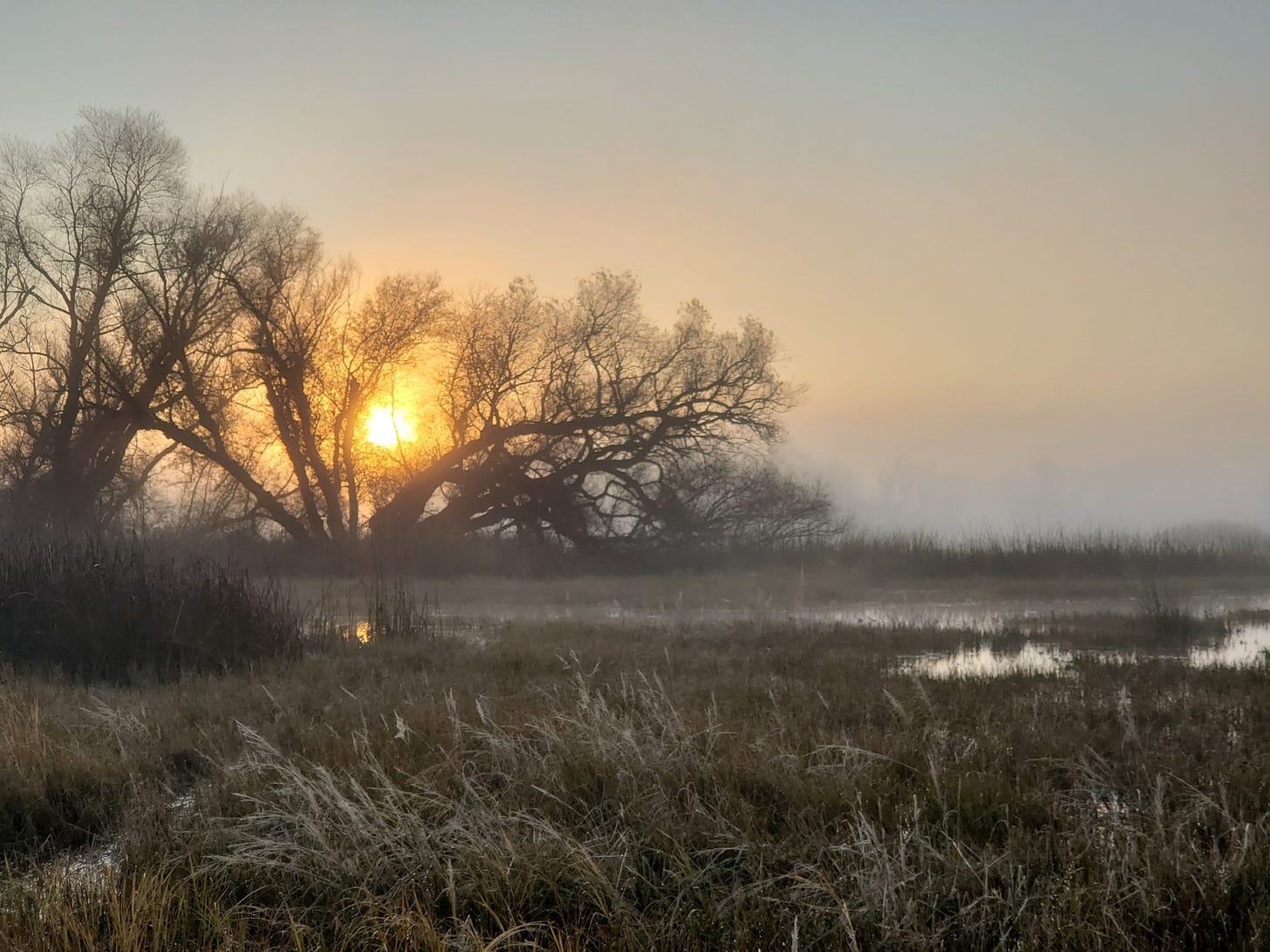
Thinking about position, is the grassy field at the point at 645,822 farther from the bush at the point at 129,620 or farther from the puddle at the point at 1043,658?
the bush at the point at 129,620

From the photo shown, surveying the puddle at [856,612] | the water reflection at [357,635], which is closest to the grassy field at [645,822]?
the water reflection at [357,635]

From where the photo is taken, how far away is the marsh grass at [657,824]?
14.5ft

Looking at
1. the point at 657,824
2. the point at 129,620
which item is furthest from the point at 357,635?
the point at 657,824

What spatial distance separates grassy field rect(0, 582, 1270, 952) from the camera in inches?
174

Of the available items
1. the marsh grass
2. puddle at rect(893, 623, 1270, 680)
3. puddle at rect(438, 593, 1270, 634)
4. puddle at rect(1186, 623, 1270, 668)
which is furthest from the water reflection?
puddle at rect(1186, 623, 1270, 668)

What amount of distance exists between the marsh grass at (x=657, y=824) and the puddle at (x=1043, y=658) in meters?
2.16

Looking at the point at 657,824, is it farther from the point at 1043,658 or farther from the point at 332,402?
the point at 332,402

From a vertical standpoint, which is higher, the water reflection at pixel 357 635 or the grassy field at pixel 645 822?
the water reflection at pixel 357 635

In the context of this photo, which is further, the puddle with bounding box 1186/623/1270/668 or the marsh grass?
the puddle with bounding box 1186/623/1270/668

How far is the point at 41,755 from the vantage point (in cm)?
728

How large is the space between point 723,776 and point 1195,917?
Result: 2591mm

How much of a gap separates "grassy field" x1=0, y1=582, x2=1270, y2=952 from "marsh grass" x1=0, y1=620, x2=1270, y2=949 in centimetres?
2

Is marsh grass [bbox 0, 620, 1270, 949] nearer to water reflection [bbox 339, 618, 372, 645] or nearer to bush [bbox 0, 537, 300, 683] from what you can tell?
bush [bbox 0, 537, 300, 683]

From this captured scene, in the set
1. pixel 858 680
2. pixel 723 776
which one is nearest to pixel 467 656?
pixel 858 680
